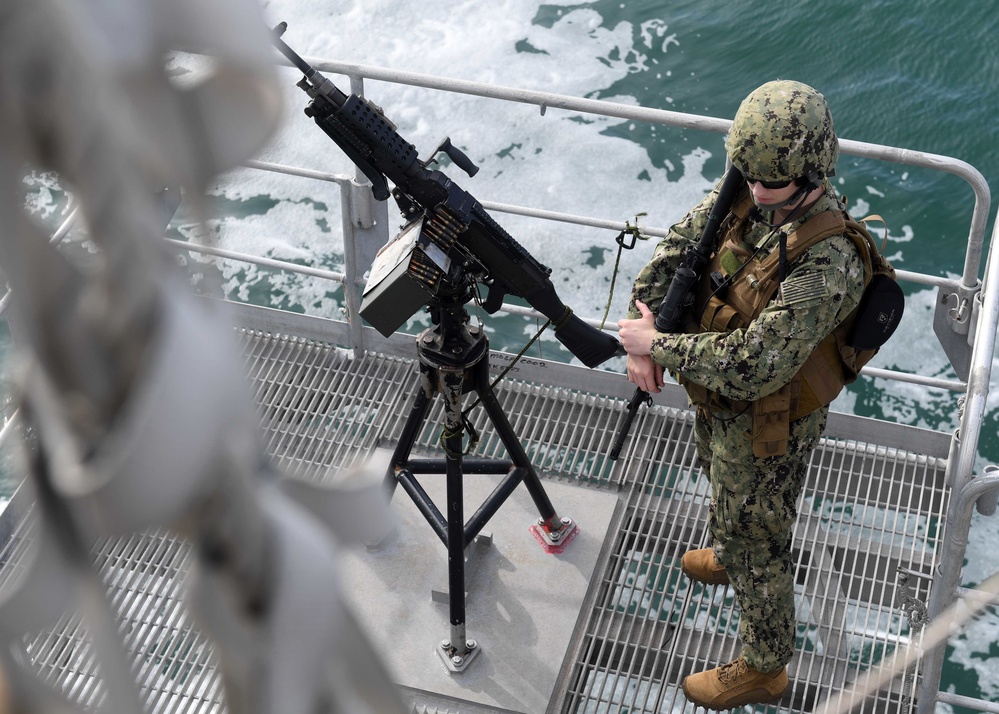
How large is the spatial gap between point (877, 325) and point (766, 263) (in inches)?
13.6

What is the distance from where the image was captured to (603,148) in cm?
888

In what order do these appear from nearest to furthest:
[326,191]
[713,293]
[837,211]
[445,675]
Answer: [837,211]
[713,293]
[445,675]
[326,191]

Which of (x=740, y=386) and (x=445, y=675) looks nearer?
(x=740, y=386)

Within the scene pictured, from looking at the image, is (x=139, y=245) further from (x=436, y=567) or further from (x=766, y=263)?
(x=436, y=567)

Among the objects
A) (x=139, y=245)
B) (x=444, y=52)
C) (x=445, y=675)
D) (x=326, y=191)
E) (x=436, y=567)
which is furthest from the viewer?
(x=444, y=52)

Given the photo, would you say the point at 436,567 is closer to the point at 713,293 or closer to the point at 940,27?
the point at 713,293

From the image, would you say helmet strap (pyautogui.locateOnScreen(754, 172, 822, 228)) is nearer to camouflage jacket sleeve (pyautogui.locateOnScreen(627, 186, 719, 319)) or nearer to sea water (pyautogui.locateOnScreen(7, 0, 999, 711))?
camouflage jacket sleeve (pyautogui.locateOnScreen(627, 186, 719, 319))

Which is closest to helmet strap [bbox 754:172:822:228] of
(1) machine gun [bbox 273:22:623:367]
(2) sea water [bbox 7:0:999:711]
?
(1) machine gun [bbox 273:22:623:367]

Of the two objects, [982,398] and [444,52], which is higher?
[982,398]

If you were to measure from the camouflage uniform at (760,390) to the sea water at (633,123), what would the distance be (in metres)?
3.76

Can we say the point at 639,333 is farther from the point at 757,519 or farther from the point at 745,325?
the point at 757,519

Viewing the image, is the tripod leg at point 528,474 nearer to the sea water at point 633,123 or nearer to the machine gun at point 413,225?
the machine gun at point 413,225

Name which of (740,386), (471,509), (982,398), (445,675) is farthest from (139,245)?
(471,509)

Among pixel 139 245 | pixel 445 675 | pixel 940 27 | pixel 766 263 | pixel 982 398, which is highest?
pixel 139 245
